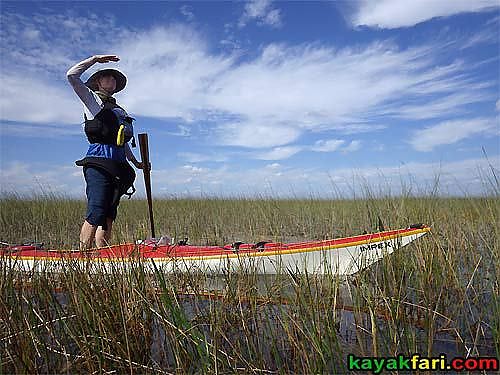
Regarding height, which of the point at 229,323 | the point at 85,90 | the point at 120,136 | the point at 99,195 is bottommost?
the point at 229,323

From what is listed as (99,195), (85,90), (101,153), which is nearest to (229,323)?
(99,195)

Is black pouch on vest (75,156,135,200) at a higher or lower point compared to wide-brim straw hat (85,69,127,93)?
lower

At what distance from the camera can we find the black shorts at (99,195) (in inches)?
146

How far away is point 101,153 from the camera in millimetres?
3824

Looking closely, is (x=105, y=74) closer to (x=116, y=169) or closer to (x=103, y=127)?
(x=103, y=127)

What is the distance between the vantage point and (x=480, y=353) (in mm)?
2299

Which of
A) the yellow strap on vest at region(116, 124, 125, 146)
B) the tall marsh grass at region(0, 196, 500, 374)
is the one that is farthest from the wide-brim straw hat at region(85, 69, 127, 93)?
the tall marsh grass at region(0, 196, 500, 374)

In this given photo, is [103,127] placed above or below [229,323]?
above

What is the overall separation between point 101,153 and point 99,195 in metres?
0.39

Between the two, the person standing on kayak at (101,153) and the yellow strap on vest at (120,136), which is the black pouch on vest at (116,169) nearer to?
the person standing on kayak at (101,153)

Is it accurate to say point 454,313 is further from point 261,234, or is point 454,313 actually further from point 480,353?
point 261,234

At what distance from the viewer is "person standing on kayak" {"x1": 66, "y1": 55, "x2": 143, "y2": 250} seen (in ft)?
12.1

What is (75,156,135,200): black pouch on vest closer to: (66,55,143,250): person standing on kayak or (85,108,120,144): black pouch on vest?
(66,55,143,250): person standing on kayak

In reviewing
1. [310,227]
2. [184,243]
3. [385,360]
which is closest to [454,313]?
[385,360]
